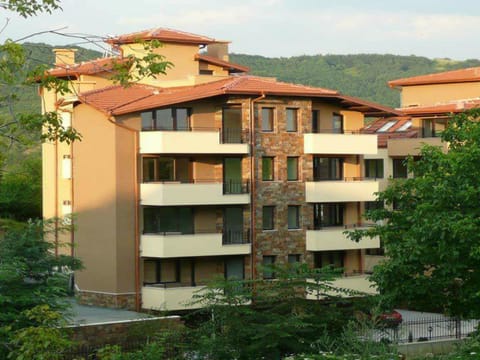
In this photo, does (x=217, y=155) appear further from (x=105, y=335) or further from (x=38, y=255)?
(x=38, y=255)

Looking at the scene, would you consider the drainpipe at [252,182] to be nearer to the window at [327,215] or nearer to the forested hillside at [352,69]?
the window at [327,215]

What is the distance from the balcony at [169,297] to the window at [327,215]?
7340 mm

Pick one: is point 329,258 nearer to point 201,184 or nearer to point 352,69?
Result: point 201,184

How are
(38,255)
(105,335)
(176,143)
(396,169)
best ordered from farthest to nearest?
(396,169), (176,143), (105,335), (38,255)

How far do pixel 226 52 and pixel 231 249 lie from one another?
53.9 feet

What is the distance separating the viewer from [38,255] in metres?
27.3

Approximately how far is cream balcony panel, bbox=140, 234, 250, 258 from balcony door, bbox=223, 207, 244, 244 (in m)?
0.68

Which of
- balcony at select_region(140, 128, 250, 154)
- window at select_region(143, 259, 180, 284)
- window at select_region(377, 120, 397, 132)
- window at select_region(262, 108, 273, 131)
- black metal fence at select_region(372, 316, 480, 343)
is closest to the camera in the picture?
black metal fence at select_region(372, 316, 480, 343)

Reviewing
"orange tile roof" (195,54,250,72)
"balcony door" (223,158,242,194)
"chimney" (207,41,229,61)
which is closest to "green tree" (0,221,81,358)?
"balcony door" (223,158,242,194)

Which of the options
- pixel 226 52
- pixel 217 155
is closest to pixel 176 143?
pixel 217 155

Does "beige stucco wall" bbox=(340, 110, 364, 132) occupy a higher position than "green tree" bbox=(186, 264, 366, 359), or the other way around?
"beige stucco wall" bbox=(340, 110, 364, 132)

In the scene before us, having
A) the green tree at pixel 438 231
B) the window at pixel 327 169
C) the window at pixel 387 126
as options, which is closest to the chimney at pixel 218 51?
the window at pixel 387 126

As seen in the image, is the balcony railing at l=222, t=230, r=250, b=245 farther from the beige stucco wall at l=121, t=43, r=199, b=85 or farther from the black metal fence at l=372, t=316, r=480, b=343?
the beige stucco wall at l=121, t=43, r=199, b=85

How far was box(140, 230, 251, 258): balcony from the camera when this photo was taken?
44.8 meters
